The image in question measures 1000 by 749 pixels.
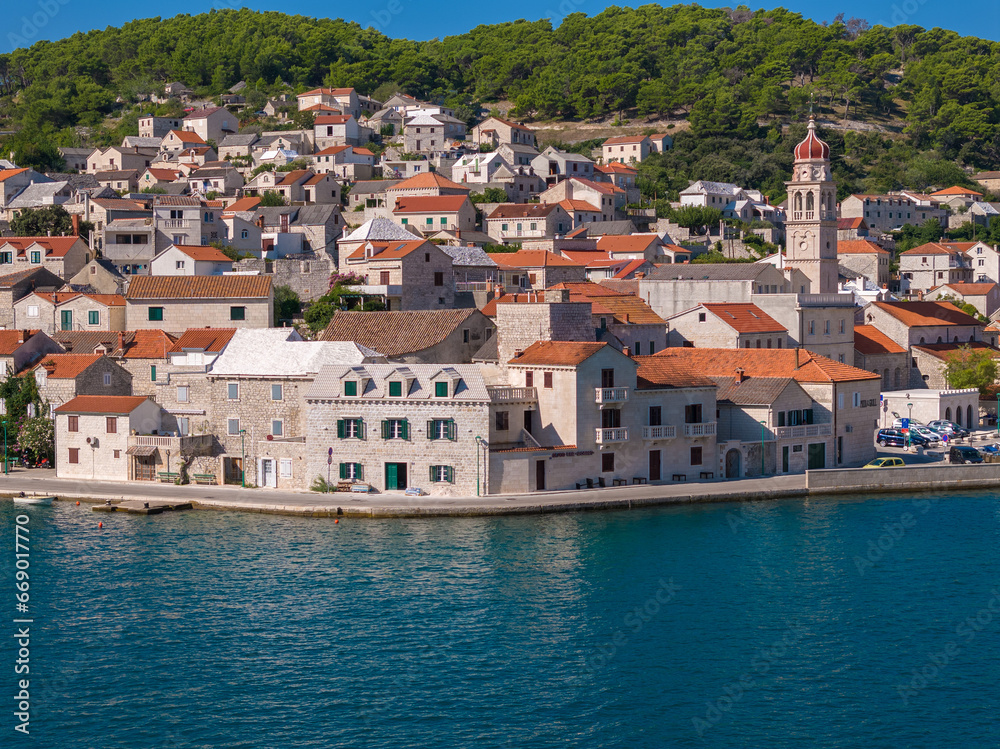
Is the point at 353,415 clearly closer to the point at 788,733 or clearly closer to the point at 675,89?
the point at 788,733

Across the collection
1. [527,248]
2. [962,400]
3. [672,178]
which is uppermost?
[672,178]

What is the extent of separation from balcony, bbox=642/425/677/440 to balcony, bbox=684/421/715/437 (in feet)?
1.97

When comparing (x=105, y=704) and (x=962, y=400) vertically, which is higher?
(x=962, y=400)

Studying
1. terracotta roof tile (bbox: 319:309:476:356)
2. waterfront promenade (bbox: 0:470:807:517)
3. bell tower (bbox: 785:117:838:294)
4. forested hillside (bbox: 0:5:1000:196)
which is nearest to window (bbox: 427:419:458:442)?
waterfront promenade (bbox: 0:470:807:517)

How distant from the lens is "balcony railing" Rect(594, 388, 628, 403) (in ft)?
156

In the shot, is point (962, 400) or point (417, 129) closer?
point (962, 400)

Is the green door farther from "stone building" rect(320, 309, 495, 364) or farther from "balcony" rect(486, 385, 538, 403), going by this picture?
"stone building" rect(320, 309, 495, 364)

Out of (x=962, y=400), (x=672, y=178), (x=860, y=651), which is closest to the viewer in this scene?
(x=860, y=651)

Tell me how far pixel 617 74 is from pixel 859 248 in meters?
67.2

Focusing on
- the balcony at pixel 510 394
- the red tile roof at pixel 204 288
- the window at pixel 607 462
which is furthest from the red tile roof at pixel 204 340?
the window at pixel 607 462

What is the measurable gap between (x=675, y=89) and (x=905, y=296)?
226 feet

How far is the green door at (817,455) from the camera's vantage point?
176 ft

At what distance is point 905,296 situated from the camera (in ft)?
359

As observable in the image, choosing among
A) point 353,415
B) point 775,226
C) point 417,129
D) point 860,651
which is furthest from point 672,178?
point 860,651
